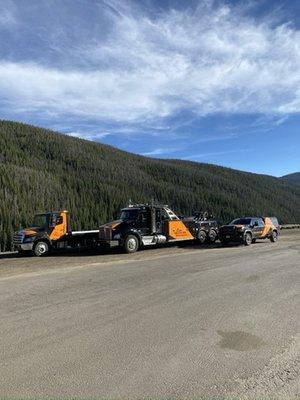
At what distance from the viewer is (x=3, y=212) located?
57.1 meters

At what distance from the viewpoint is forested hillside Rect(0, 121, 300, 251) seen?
3100 inches

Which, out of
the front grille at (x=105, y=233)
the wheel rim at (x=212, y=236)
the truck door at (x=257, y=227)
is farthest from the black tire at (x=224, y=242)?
the front grille at (x=105, y=233)

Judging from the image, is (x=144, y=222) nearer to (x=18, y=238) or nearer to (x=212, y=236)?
(x=212, y=236)

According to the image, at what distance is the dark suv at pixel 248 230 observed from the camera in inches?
1067

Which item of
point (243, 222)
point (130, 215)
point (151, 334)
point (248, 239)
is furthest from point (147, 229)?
point (151, 334)

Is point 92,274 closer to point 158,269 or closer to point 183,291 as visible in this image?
point 158,269

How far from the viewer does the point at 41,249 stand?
23.9 m

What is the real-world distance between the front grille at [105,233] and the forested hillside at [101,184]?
34.9 meters

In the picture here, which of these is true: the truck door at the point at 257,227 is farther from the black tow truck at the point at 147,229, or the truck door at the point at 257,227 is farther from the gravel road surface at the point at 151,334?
the gravel road surface at the point at 151,334

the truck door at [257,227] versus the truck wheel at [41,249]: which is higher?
the truck door at [257,227]

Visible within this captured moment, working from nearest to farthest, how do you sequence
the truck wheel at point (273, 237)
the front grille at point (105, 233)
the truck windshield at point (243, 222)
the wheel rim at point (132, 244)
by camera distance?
the front grille at point (105, 233)
the wheel rim at point (132, 244)
the truck windshield at point (243, 222)
the truck wheel at point (273, 237)

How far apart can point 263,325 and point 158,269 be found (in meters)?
8.04

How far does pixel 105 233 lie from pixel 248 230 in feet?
28.3

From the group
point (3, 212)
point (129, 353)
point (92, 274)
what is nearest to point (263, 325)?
point (129, 353)
